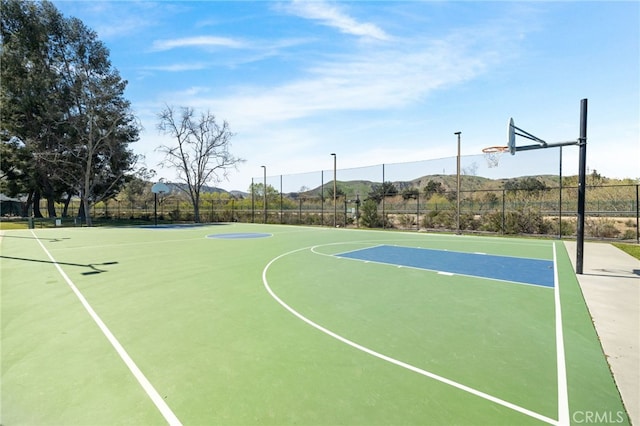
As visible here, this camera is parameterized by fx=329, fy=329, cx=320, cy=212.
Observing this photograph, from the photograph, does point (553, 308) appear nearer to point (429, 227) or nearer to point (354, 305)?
point (354, 305)

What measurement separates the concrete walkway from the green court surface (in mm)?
103

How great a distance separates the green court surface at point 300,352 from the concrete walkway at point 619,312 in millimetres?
103

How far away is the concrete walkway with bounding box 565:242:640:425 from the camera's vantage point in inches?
104

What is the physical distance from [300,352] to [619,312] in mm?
4297

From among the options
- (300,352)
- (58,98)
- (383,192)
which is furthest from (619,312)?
(58,98)

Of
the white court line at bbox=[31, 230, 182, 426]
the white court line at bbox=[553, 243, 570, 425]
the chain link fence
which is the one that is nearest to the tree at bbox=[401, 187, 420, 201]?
the chain link fence

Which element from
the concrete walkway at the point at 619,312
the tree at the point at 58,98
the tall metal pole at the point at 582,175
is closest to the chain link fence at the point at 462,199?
the tree at the point at 58,98

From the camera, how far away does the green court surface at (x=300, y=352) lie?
2316mm

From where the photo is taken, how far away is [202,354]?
319cm

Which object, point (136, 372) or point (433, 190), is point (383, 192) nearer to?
point (433, 190)

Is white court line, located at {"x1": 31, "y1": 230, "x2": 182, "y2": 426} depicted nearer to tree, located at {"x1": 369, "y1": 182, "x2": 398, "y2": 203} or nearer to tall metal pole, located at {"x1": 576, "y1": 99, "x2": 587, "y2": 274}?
tall metal pole, located at {"x1": 576, "y1": 99, "x2": 587, "y2": 274}

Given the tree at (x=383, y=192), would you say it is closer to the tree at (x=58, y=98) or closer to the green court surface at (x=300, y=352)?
the green court surface at (x=300, y=352)

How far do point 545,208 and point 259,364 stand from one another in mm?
15918

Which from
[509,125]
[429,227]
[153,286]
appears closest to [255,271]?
[153,286]
